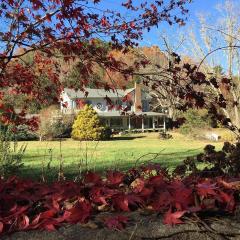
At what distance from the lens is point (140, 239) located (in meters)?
1.99

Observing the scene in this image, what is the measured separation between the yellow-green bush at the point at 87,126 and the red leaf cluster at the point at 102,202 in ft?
121

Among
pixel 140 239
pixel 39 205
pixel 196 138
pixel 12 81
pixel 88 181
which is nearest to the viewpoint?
pixel 140 239

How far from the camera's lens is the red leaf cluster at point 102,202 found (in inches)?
82.2

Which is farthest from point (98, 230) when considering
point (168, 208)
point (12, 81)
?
point (12, 81)

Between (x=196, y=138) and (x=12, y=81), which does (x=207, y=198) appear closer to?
(x=12, y=81)

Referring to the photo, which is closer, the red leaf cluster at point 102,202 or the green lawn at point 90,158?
the red leaf cluster at point 102,202

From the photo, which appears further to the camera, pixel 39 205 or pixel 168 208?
pixel 39 205

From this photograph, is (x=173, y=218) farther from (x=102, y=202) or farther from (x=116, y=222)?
(x=102, y=202)

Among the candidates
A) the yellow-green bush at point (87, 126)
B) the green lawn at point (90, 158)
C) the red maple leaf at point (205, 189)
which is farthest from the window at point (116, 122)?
the red maple leaf at point (205, 189)

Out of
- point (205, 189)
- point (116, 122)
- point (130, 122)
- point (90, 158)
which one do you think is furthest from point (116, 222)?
point (116, 122)

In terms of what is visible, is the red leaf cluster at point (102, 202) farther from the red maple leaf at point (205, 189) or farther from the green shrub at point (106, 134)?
the green shrub at point (106, 134)

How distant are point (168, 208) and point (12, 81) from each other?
6345 mm

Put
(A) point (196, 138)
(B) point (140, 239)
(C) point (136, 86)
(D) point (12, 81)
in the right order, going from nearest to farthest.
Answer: (B) point (140, 239)
(D) point (12, 81)
(A) point (196, 138)
(C) point (136, 86)

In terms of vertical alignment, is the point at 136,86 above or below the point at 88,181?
above
